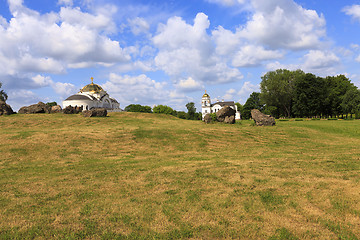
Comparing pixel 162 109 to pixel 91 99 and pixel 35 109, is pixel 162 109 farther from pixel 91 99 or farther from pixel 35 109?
pixel 35 109

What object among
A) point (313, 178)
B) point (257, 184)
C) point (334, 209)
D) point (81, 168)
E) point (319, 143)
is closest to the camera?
point (334, 209)

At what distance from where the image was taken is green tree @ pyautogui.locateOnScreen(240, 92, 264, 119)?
105 m

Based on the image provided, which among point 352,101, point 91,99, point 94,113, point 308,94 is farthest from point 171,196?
point 91,99

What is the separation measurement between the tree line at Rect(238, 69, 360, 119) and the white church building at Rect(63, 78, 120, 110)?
59913 millimetres

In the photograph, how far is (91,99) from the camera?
267 feet

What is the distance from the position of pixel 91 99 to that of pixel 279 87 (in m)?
65.5

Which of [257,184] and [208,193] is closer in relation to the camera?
[208,193]

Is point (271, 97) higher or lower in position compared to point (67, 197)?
higher

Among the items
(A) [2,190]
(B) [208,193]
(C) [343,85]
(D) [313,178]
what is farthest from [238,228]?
(C) [343,85]

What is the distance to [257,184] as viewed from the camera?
32.6 ft

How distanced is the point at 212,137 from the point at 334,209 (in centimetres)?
1650

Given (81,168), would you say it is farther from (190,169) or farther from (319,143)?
(319,143)

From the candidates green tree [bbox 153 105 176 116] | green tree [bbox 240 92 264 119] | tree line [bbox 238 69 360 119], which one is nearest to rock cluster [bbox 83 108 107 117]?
tree line [bbox 238 69 360 119]

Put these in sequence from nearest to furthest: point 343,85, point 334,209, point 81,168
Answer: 1. point 334,209
2. point 81,168
3. point 343,85
